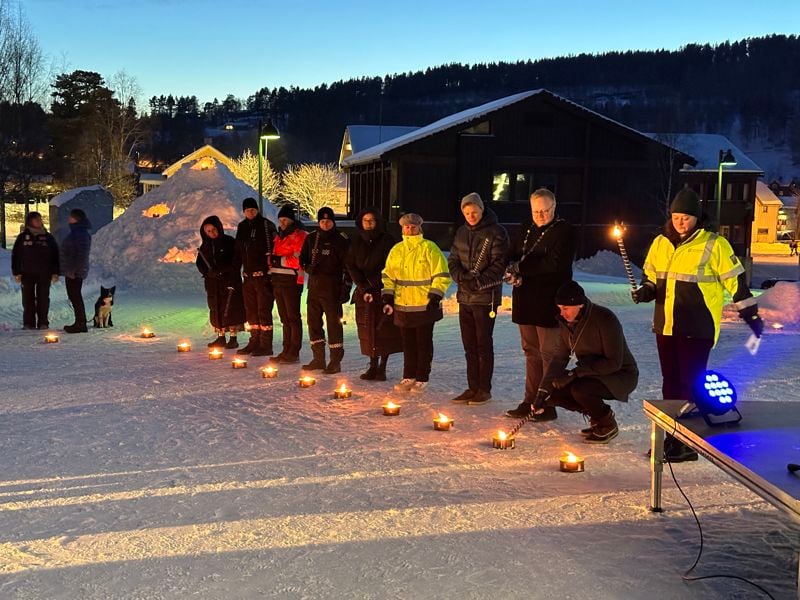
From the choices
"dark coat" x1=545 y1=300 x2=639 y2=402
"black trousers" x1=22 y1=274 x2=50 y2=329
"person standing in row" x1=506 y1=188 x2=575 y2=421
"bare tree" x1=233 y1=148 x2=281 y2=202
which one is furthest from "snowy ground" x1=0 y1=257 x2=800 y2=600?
"bare tree" x1=233 y1=148 x2=281 y2=202

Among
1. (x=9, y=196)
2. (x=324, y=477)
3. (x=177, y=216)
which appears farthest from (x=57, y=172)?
(x=324, y=477)

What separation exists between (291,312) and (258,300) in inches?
21.7

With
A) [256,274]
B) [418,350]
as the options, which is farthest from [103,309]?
[418,350]

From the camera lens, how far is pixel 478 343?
22.9ft

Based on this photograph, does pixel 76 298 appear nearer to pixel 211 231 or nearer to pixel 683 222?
pixel 211 231

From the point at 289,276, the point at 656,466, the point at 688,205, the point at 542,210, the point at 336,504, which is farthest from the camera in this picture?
the point at 289,276

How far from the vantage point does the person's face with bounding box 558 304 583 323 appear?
17.8ft

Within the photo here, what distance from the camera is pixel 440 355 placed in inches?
381

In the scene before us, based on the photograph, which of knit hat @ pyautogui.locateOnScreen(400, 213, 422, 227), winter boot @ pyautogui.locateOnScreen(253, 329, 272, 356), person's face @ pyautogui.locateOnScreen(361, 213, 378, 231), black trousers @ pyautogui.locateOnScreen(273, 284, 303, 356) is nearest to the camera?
knit hat @ pyautogui.locateOnScreen(400, 213, 422, 227)

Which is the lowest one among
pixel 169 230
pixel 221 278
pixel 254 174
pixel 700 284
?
pixel 221 278

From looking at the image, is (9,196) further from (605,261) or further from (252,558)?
(252,558)

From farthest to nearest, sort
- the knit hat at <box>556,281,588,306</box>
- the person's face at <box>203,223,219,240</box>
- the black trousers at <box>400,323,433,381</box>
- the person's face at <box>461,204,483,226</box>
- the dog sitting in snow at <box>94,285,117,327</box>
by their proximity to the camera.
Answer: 1. the dog sitting in snow at <box>94,285,117,327</box>
2. the person's face at <box>203,223,219,240</box>
3. the black trousers at <box>400,323,433,381</box>
4. the person's face at <box>461,204,483,226</box>
5. the knit hat at <box>556,281,588,306</box>

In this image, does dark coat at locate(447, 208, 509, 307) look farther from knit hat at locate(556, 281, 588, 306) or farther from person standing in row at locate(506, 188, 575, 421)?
knit hat at locate(556, 281, 588, 306)

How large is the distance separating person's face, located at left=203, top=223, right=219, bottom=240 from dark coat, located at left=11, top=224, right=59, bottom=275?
3420 mm
